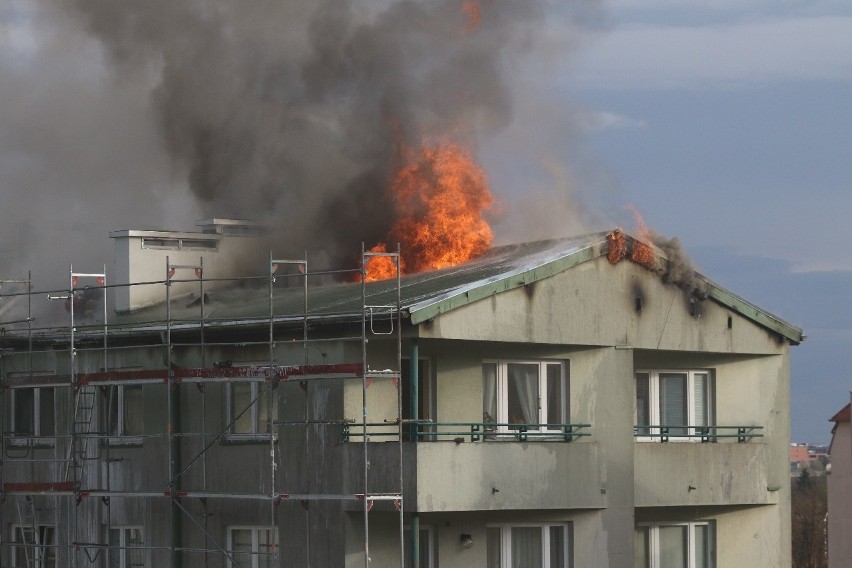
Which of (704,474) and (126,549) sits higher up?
(704,474)

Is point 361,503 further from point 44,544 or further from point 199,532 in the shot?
point 44,544

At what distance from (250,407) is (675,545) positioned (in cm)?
949

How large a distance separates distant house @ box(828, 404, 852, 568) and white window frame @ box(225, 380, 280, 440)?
1860 inches

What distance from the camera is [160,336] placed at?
1211 inches

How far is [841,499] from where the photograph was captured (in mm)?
72125

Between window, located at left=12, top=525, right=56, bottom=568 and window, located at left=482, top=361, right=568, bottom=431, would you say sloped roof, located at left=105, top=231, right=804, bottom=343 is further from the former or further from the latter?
window, located at left=12, top=525, right=56, bottom=568

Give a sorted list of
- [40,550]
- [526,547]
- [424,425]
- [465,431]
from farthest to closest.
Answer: [40,550] < [526,547] < [465,431] < [424,425]

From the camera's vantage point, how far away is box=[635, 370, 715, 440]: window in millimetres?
32844

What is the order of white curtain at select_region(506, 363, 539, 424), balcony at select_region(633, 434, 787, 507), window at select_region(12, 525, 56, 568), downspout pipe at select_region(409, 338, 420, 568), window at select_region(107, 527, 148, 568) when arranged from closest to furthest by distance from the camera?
A: downspout pipe at select_region(409, 338, 420, 568) < white curtain at select_region(506, 363, 539, 424) < balcony at select_region(633, 434, 787, 507) < window at select_region(107, 527, 148, 568) < window at select_region(12, 525, 56, 568)

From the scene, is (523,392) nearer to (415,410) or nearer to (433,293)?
(433,293)

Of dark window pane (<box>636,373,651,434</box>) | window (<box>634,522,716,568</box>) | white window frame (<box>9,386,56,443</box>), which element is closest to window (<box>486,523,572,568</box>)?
window (<box>634,522,716,568</box>)

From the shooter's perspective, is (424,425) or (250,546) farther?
(250,546)

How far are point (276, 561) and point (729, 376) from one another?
11.0 m

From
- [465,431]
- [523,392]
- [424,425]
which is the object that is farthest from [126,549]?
[523,392]
